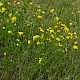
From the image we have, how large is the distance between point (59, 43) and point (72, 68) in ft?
0.98

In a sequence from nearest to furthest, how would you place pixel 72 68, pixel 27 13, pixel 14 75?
1. pixel 14 75
2. pixel 72 68
3. pixel 27 13

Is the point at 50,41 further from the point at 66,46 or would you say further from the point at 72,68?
the point at 72,68

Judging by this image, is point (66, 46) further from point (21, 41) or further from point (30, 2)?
point (30, 2)

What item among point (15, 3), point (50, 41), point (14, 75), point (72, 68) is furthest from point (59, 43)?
point (15, 3)

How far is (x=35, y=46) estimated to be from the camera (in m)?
2.70

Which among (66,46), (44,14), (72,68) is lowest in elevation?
(72,68)

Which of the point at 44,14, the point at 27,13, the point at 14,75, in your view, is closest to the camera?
the point at 14,75

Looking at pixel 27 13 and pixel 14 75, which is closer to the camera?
Result: pixel 14 75

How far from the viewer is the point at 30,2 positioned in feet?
11.2

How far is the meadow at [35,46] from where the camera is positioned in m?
2.51

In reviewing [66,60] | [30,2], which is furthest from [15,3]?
[66,60]

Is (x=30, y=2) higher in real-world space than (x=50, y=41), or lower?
higher

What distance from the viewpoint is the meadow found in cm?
251

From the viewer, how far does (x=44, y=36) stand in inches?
110
